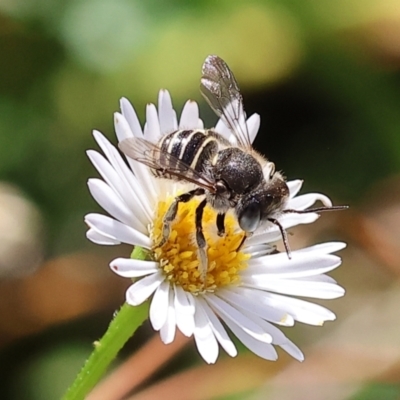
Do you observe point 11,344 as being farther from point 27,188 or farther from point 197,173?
point 197,173

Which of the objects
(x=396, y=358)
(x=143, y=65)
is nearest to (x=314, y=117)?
(x=143, y=65)

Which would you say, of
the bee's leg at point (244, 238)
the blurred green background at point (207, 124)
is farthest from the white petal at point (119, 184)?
the blurred green background at point (207, 124)

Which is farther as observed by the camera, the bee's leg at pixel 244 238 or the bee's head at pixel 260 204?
the bee's leg at pixel 244 238

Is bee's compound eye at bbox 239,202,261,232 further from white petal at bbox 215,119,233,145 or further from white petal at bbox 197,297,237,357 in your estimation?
white petal at bbox 215,119,233,145

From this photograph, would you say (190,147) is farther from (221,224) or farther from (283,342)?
(283,342)

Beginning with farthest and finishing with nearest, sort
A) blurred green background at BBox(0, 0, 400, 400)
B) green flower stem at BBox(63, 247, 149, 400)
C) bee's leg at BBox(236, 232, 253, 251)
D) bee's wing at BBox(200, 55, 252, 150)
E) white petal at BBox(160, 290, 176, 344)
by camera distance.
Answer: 1. blurred green background at BBox(0, 0, 400, 400)
2. bee's wing at BBox(200, 55, 252, 150)
3. bee's leg at BBox(236, 232, 253, 251)
4. green flower stem at BBox(63, 247, 149, 400)
5. white petal at BBox(160, 290, 176, 344)

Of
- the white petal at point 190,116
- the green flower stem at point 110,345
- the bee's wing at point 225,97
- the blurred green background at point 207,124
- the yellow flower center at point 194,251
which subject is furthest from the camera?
the blurred green background at point 207,124

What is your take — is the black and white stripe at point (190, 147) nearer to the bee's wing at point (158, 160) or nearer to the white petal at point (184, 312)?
the bee's wing at point (158, 160)

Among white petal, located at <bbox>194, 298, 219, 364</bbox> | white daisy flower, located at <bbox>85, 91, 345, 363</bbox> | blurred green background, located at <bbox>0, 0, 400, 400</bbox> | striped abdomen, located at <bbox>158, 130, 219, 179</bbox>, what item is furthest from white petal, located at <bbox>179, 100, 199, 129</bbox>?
blurred green background, located at <bbox>0, 0, 400, 400</bbox>
